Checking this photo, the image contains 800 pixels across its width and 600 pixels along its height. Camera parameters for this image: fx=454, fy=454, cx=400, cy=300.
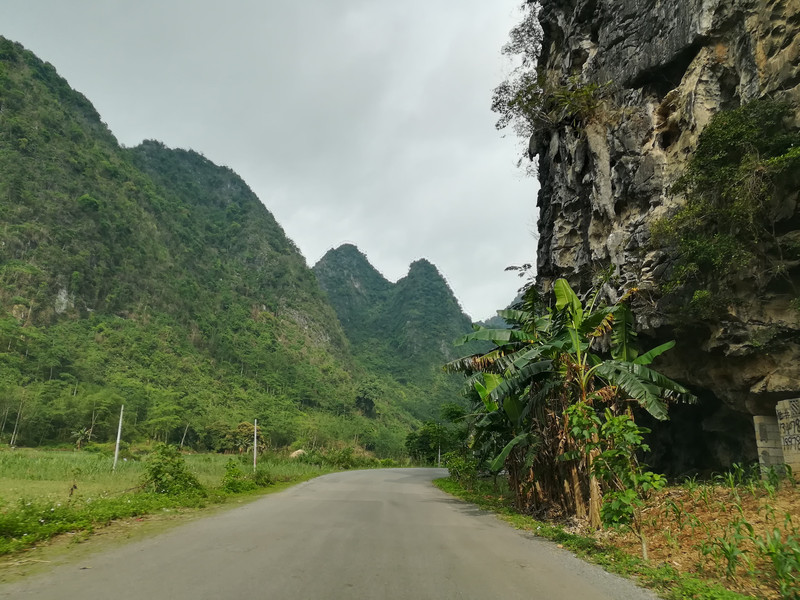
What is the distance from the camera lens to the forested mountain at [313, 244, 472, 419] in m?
95.2

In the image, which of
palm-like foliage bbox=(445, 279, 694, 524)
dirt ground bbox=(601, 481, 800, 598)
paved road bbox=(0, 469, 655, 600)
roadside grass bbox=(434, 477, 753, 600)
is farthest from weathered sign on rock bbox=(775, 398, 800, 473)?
paved road bbox=(0, 469, 655, 600)

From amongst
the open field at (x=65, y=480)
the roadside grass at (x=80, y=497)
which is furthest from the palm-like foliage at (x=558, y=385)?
the open field at (x=65, y=480)

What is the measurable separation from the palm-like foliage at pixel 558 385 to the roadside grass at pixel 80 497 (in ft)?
23.7

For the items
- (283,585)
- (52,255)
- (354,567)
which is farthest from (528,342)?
(52,255)

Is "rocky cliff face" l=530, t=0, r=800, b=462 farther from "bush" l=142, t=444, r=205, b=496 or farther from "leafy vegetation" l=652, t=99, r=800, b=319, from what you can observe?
"bush" l=142, t=444, r=205, b=496

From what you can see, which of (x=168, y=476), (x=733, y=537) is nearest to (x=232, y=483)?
(x=168, y=476)

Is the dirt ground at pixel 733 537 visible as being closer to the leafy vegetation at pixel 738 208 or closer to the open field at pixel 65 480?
the leafy vegetation at pixel 738 208

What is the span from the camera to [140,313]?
64.6 meters

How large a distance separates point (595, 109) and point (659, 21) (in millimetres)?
2971

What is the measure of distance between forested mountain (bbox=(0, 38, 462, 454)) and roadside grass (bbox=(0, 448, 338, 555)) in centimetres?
2715

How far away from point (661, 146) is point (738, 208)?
481 cm

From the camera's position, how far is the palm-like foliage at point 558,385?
8.66 meters

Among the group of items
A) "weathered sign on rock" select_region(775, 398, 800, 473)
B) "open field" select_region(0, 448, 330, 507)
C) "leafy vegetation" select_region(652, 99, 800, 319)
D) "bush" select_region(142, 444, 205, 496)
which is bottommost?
"open field" select_region(0, 448, 330, 507)

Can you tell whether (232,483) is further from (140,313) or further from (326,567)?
(140,313)
